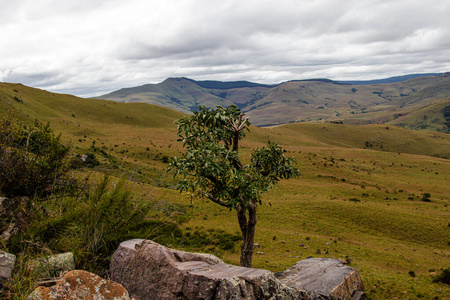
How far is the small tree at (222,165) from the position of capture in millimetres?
10859

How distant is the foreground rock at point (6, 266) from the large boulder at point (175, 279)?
210cm

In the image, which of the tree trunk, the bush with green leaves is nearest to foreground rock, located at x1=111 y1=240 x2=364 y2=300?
the bush with green leaves

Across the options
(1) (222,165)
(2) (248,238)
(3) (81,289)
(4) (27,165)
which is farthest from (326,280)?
(4) (27,165)

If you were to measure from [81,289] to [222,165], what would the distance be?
7.23m

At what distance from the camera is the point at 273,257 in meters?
20.4

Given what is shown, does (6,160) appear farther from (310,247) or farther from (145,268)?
(310,247)

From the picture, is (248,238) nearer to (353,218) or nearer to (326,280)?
(326,280)

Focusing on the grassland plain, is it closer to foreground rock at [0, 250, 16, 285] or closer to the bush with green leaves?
the bush with green leaves

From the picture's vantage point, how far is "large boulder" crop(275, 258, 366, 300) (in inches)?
400

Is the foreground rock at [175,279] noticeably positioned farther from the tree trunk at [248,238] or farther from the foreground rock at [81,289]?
the tree trunk at [248,238]

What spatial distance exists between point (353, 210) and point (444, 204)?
1822 cm

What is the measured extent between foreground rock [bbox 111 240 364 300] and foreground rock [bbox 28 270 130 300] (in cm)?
146

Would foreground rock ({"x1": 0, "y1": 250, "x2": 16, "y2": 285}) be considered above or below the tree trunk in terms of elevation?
above

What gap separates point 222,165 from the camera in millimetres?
11391
